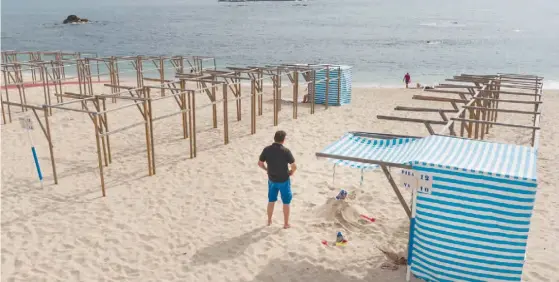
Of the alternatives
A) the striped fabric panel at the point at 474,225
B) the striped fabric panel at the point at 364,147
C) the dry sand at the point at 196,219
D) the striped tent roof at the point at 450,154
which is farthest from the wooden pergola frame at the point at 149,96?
the striped fabric panel at the point at 474,225

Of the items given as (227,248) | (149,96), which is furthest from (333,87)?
(227,248)

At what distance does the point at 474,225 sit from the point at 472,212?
6.0 inches

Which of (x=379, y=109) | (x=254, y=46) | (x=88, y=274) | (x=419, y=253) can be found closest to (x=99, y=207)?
(x=88, y=274)

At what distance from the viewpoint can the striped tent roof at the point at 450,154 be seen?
4629 millimetres

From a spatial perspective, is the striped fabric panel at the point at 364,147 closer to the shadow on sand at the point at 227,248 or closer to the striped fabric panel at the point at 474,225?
the striped fabric panel at the point at 474,225

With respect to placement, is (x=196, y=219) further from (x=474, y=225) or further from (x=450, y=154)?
(x=474, y=225)

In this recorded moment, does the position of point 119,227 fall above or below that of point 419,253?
below

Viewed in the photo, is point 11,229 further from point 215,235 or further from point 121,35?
point 121,35

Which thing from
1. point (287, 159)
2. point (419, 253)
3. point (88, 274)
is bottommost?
point (88, 274)

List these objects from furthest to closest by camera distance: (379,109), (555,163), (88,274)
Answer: (379,109)
(555,163)
(88,274)

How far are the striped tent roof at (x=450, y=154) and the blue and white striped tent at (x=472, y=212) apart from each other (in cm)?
1

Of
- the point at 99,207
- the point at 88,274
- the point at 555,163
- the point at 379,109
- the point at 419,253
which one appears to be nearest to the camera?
the point at 419,253

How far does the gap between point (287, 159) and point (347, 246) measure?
4.89ft

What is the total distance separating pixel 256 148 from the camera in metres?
11.1
